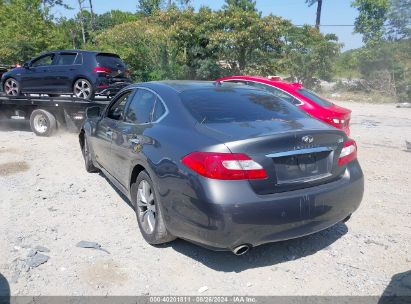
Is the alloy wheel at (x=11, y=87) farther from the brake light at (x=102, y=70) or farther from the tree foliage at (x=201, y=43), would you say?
the tree foliage at (x=201, y=43)

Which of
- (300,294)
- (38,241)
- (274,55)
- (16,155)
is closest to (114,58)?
(16,155)

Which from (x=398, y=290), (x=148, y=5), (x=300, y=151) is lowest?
(x=398, y=290)

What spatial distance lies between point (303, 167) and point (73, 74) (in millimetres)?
8188

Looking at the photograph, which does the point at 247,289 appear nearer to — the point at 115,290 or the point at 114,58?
the point at 115,290

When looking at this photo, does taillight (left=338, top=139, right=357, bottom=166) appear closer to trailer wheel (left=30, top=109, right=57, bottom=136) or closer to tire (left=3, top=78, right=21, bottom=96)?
trailer wheel (left=30, top=109, right=57, bottom=136)

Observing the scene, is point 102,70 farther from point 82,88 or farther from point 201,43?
point 201,43

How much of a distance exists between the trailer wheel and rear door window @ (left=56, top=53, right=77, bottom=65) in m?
1.48

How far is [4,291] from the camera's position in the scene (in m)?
3.14

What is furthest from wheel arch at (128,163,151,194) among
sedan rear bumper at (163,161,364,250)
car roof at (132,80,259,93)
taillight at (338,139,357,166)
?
taillight at (338,139,357,166)

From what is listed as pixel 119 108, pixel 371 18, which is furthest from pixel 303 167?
pixel 371 18

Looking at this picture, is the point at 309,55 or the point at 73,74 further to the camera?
the point at 309,55

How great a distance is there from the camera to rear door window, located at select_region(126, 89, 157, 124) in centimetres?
415

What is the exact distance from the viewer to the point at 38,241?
398cm

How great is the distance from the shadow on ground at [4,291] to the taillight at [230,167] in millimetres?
1801
